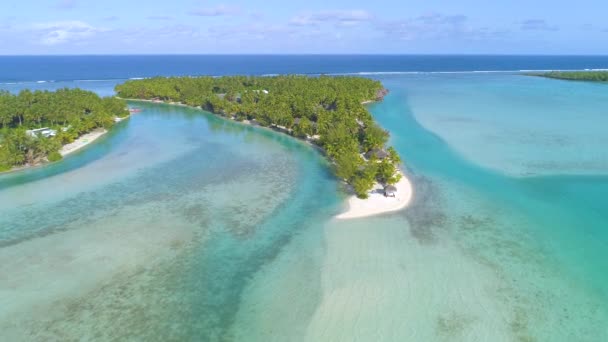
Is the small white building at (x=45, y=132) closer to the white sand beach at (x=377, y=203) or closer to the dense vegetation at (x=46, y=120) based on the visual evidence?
the dense vegetation at (x=46, y=120)

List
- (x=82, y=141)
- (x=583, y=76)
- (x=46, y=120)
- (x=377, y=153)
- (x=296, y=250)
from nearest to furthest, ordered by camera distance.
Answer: (x=296, y=250) → (x=377, y=153) → (x=82, y=141) → (x=46, y=120) → (x=583, y=76)

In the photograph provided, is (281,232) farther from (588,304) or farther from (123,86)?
(123,86)

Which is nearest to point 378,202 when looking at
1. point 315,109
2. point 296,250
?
point 296,250

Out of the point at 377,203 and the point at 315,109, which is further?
the point at 315,109

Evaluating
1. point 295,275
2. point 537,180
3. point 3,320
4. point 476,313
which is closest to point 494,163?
point 537,180

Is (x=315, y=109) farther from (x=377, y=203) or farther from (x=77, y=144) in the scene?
(x=77, y=144)
